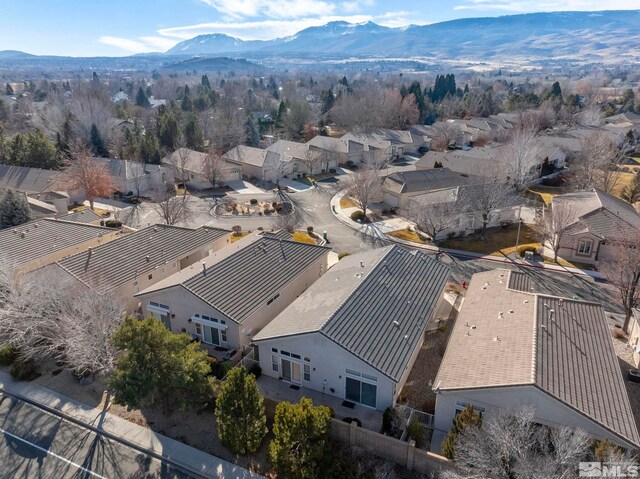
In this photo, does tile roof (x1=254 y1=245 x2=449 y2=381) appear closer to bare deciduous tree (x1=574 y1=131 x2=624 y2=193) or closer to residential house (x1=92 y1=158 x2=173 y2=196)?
bare deciduous tree (x1=574 y1=131 x2=624 y2=193)

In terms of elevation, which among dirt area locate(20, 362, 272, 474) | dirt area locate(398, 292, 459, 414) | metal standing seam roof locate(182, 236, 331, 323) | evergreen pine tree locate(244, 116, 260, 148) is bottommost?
dirt area locate(398, 292, 459, 414)

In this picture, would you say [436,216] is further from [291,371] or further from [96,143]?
[96,143]

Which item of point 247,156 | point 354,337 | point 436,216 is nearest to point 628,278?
point 436,216

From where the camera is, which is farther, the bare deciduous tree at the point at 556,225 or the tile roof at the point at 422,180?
the tile roof at the point at 422,180

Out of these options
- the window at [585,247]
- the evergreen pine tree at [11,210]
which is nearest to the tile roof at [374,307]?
the window at [585,247]

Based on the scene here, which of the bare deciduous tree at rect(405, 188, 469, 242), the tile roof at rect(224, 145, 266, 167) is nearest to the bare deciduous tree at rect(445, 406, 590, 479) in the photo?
the bare deciduous tree at rect(405, 188, 469, 242)

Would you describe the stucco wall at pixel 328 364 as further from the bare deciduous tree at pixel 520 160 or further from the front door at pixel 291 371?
the bare deciduous tree at pixel 520 160
